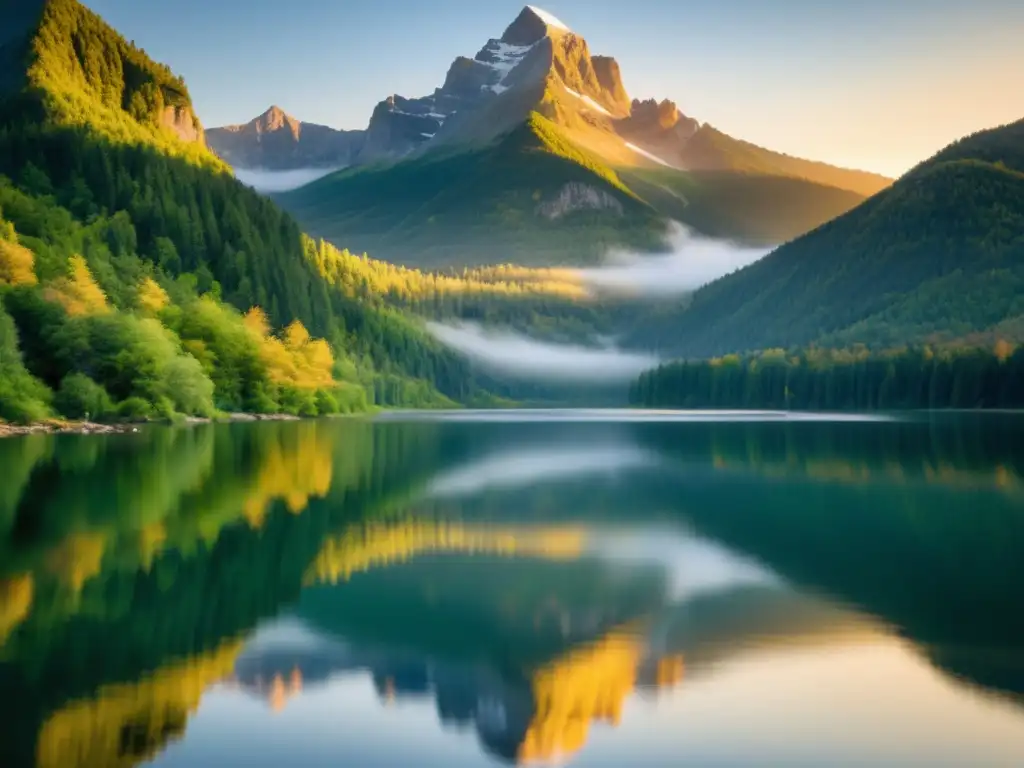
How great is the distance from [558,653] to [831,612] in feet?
20.5

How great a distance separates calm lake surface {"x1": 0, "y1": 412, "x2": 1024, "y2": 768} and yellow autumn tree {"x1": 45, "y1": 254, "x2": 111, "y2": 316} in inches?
2206

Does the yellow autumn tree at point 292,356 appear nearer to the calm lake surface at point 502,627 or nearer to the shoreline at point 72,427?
the shoreline at point 72,427

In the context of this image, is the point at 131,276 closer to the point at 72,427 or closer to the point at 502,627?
the point at 72,427

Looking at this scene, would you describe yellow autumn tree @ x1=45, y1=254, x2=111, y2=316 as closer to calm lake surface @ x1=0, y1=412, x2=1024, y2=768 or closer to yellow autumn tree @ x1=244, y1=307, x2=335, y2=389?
yellow autumn tree @ x1=244, y1=307, x2=335, y2=389

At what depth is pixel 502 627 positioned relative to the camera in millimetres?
20578

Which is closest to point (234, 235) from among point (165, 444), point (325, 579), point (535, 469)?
point (165, 444)

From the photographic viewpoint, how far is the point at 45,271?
337 feet

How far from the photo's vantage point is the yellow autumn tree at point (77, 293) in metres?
96.5

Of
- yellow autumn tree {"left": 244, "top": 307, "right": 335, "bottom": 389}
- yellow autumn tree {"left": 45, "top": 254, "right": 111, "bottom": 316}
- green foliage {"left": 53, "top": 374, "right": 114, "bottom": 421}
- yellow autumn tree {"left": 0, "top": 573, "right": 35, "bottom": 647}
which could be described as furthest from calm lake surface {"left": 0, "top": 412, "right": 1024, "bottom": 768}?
yellow autumn tree {"left": 244, "top": 307, "right": 335, "bottom": 389}

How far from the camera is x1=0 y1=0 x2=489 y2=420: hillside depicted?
94938 mm

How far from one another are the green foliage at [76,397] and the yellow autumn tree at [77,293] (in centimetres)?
606

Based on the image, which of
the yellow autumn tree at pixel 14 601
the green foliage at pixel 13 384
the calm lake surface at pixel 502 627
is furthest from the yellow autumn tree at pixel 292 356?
the yellow autumn tree at pixel 14 601

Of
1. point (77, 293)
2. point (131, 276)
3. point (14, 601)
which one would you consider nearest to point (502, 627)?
point (14, 601)

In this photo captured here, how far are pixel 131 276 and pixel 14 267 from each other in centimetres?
3309
